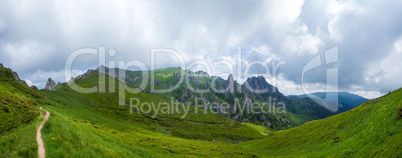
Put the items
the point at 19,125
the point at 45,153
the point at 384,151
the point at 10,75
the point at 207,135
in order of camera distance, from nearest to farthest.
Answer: the point at 45,153, the point at 384,151, the point at 19,125, the point at 10,75, the point at 207,135

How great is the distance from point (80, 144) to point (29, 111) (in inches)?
682

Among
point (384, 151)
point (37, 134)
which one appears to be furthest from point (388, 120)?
point (37, 134)

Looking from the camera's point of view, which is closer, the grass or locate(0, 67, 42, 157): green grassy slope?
the grass

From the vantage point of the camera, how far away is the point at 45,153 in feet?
56.9

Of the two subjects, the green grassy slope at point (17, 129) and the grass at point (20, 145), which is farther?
the green grassy slope at point (17, 129)

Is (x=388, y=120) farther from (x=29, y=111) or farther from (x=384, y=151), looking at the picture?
(x=29, y=111)

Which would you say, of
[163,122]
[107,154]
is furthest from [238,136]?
[107,154]

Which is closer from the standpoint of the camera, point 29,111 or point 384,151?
point 384,151

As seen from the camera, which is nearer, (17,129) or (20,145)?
(20,145)

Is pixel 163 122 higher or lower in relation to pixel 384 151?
lower

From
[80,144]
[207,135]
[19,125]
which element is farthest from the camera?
[207,135]

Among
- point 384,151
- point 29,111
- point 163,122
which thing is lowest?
point 163,122

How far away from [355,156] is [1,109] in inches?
2646

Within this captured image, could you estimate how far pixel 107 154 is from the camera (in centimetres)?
2558
